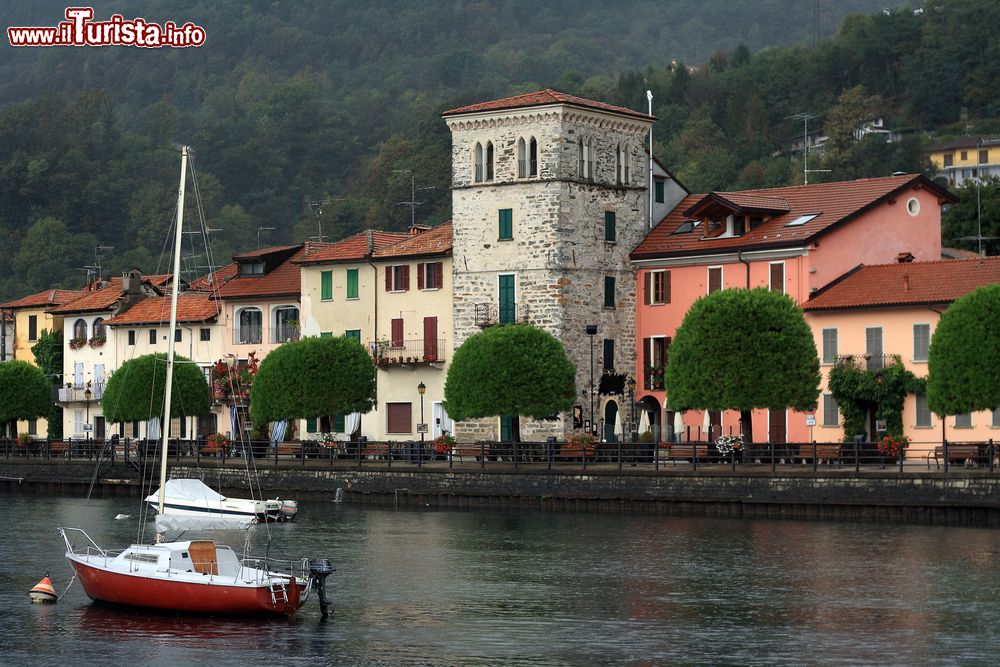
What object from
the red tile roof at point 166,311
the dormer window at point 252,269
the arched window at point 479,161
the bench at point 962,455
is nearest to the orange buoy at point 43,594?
the bench at point 962,455

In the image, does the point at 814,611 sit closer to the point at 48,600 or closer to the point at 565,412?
the point at 48,600

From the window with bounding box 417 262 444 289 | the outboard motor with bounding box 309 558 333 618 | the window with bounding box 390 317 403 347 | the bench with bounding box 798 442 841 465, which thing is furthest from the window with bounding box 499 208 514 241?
the outboard motor with bounding box 309 558 333 618

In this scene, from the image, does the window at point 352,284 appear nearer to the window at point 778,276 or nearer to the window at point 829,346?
the window at point 778,276

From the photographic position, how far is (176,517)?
57.7m

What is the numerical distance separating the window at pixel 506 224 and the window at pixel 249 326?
17168 mm

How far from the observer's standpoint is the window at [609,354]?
8600 centimetres

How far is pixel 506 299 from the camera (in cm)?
8612

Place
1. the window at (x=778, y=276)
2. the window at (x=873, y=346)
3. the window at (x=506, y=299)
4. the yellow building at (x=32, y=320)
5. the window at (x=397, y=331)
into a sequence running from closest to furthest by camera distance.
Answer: the window at (x=873, y=346)
the window at (x=778, y=276)
the window at (x=506, y=299)
the window at (x=397, y=331)
the yellow building at (x=32, y=320)

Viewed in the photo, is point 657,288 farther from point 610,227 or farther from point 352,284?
point 352,284

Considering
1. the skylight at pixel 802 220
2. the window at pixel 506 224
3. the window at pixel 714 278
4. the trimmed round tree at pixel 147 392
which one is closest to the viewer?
the skylight at pixel 802 220

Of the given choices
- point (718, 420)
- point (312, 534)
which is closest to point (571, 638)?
point (312, 534)

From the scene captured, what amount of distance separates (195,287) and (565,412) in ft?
104

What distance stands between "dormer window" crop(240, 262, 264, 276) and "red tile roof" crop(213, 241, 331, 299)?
1.00 ft

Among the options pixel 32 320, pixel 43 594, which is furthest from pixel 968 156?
pixel 43 594
